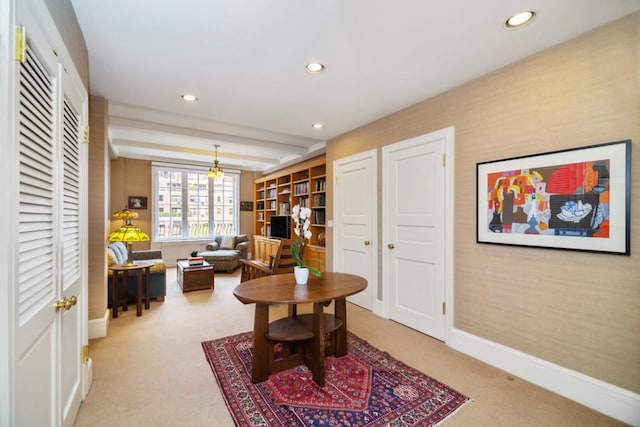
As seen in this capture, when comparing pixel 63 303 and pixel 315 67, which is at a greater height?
pixel 315 67

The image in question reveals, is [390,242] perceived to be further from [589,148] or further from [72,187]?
[72,187]

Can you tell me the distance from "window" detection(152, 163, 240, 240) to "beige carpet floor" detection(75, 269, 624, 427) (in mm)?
3643

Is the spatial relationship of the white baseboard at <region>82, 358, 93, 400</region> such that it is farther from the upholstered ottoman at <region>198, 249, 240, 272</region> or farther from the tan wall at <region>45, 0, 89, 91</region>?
the upholstered ottoman at <region>198, 249, 240, 272</region>

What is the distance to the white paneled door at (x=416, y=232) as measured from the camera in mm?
2779

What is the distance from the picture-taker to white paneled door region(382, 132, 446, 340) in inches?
109

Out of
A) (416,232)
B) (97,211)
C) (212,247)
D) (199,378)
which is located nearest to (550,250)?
(416,232)

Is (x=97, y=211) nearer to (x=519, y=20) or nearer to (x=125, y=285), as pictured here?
(x=125, y=285)

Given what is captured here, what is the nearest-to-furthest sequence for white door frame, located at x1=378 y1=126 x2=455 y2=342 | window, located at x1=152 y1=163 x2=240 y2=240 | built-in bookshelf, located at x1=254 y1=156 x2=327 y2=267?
white door frame, located at x1=378 y1=126 x2=455 y2=342, built-in bookshelf, located at x1=254 y1=156 x2=327 y2=267, window, located at x1=152 y1=163 x2=240 y2=240

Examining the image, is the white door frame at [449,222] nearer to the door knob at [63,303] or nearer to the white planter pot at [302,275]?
the white planter pot at [302,275]

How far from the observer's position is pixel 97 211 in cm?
285

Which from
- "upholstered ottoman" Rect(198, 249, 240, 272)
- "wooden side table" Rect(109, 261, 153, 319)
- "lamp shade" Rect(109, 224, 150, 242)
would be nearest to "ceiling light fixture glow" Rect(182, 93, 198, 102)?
"lamp shade" Rect(109, 224, 150, 242)

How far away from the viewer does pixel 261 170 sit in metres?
7.79

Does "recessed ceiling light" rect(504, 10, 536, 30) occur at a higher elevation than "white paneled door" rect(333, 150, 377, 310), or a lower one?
higher

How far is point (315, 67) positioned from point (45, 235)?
81.4 inches
